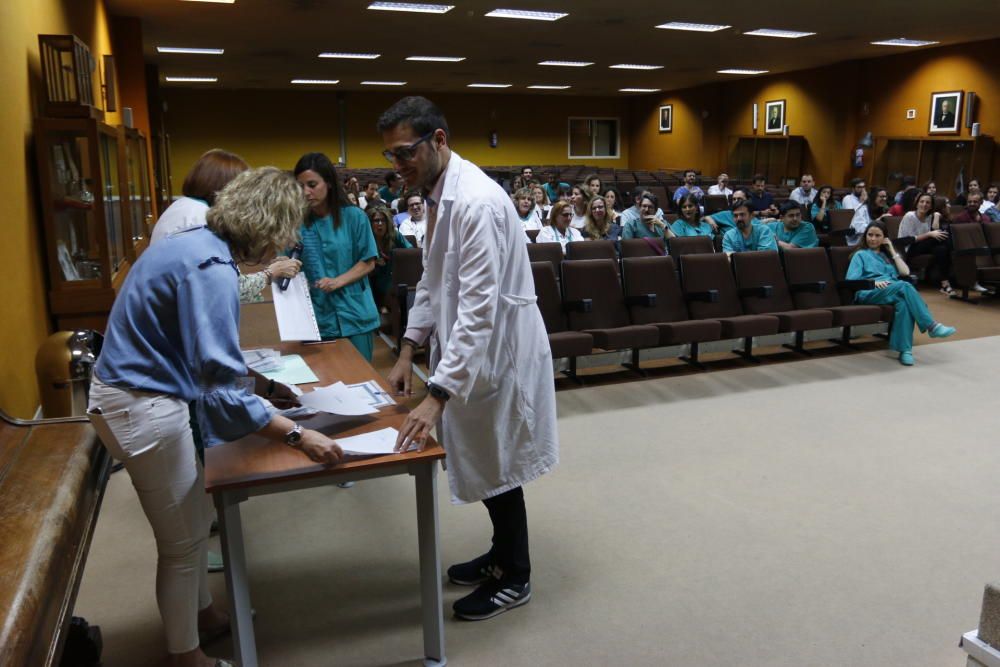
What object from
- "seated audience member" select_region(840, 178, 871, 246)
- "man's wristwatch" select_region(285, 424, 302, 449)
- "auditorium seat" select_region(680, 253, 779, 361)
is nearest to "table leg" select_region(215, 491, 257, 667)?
"man's wristwatch" select_region(285, 424, 302, 449)

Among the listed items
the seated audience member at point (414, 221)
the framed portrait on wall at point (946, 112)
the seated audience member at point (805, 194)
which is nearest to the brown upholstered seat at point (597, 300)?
the seated audience member at point (414, 221)

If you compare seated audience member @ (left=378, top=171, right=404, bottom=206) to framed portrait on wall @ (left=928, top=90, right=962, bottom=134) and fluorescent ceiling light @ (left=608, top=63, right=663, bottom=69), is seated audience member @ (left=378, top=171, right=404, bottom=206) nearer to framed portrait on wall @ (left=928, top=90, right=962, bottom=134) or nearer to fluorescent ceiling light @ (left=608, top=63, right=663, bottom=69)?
fluorescent ceiling light @ (left=608, top=63, right=663, bottom=69)

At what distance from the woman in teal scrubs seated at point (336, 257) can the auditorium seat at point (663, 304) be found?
244 cm

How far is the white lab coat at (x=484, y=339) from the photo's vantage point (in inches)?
75.4

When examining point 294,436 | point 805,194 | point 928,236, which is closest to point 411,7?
point 805,194

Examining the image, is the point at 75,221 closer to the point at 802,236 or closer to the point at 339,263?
the point at 339,263

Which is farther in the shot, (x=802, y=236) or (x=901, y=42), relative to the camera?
(x=901, y=42)

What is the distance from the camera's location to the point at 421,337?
2.32m

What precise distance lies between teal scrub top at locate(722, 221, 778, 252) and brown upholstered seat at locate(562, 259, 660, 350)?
1.88 m

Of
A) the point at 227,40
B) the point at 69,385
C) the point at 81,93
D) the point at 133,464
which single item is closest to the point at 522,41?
the point at 227,40

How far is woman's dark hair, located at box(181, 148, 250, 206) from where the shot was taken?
222 centimetres

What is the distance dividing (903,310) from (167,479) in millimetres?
5235

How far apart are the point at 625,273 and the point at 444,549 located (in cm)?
287

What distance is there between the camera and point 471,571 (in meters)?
2.54
